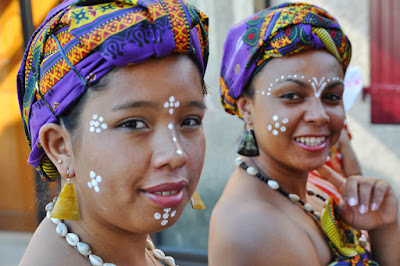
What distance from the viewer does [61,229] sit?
143 centimetres

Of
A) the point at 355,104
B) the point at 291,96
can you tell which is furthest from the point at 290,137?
the point at 355,104

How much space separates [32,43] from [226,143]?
3624mm

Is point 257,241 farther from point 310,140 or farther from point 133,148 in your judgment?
point 133,148

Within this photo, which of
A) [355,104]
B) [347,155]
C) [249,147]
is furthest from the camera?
[355,104]

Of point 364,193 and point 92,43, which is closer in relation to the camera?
point 92,43

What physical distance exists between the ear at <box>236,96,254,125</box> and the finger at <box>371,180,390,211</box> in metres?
0.73

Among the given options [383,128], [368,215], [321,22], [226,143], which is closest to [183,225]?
[226,143]

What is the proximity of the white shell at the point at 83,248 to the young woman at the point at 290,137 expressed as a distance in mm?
727

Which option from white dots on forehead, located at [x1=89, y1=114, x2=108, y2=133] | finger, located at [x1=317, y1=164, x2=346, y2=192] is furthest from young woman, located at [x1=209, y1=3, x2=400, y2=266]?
white dots on forehead, located at [x1=89, y1=114, x2=108, y2=133]

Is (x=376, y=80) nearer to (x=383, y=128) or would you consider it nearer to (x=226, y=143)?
(x=383, y=128)

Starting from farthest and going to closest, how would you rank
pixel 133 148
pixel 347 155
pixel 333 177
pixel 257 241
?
1. pixel 347 155
2. pixel 333 177
3. pixel 257 241
4. pixel 133 148

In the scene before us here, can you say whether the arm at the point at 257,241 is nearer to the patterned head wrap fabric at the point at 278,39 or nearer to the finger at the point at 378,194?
the finger at the point at 378,194

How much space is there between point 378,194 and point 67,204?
5.32 feet

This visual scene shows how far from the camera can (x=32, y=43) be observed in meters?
1.52
